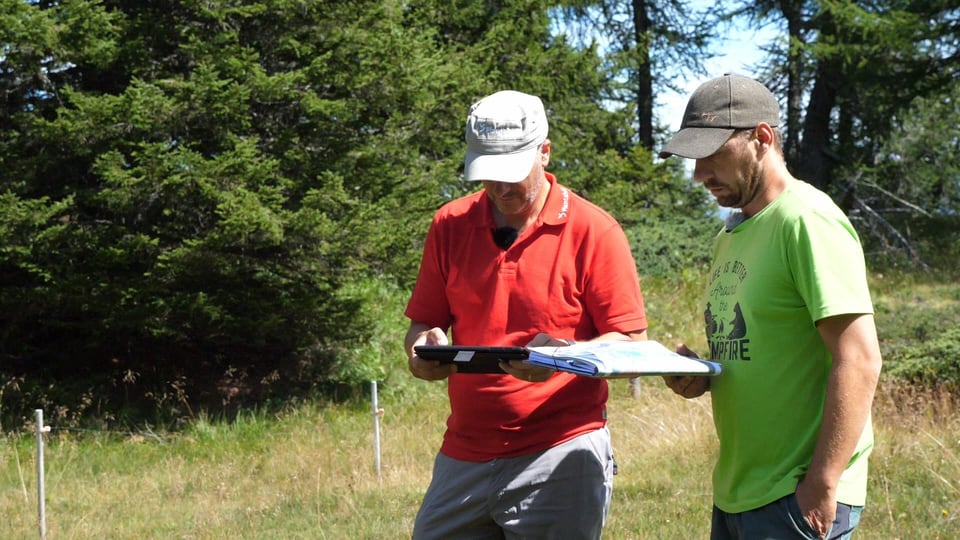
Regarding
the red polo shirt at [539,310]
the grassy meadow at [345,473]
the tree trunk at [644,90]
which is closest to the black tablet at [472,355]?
the red polo shirt at [539,310]

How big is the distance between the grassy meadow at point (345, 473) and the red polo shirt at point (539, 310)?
111 inches

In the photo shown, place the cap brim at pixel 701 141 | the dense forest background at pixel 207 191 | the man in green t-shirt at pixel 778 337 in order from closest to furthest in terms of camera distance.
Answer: the man in green t-shirt at pixel 778 337, the cap brim at pixel 701 141, the dense forest background at pixel 207 191

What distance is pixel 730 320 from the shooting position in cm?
Result: 272

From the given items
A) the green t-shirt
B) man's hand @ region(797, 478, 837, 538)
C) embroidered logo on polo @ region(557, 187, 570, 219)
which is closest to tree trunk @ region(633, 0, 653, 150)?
embroidered logo on polo @ region(557, 187, 570, 219)

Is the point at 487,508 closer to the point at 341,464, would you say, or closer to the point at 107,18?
the point at 341,464

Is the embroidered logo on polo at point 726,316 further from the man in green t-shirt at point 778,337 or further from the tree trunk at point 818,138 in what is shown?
the tree trunk at point 818,138

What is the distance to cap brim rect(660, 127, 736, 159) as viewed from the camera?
8.55 feet

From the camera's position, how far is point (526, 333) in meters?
3.22

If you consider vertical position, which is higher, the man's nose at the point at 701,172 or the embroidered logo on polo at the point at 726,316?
the man's nose at the point at 701,172

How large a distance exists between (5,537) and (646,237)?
14537 millimetres

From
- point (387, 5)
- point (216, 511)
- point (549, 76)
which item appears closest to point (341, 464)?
point (216, 511)

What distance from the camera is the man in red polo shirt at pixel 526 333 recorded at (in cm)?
322

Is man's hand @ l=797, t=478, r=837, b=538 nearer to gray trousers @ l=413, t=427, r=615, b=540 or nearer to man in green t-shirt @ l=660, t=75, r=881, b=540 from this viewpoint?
man in green t-shirt @ l=660, t=75, r=881, b=540

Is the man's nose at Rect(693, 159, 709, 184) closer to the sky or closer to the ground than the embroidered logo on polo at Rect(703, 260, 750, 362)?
closer to the sky
